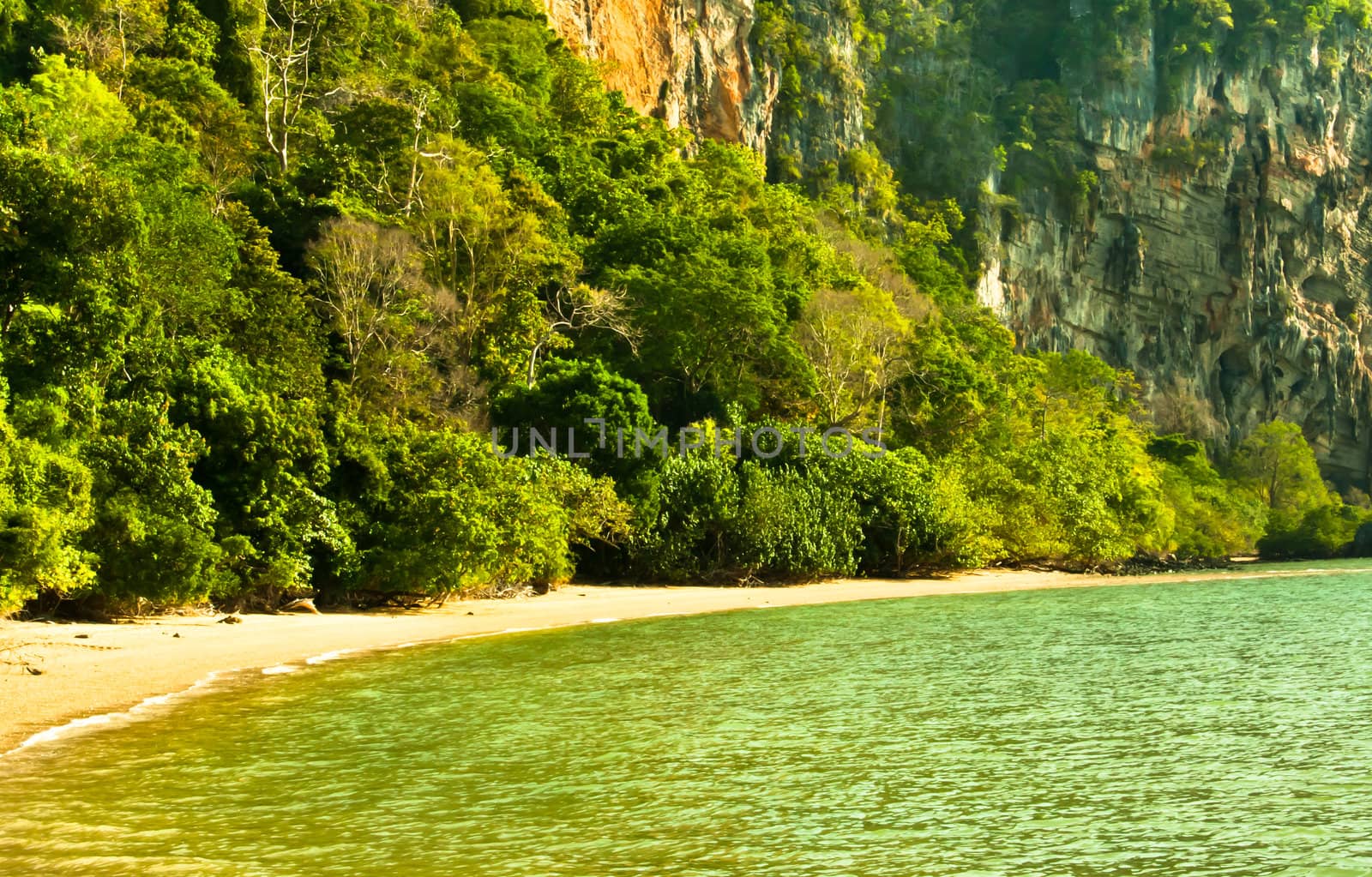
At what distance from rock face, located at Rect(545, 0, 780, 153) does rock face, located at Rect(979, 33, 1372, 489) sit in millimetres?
23505

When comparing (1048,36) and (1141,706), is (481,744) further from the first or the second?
(1048,36)

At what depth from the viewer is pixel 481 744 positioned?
11.3 metres

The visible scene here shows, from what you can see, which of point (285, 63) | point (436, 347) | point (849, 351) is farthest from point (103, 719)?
point (285, 63)

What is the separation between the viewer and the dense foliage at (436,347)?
63.3ft

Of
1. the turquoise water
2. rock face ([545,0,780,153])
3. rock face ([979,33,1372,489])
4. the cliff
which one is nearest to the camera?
the turquoise water

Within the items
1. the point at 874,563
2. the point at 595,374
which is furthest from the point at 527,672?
the point at 874,563

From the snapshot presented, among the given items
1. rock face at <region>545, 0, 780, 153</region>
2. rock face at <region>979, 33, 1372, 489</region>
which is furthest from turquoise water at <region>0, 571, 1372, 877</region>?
rock face at <region>979, 33, 1372, 489</region>

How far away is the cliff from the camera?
265 feet

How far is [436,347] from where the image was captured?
34.8 meters

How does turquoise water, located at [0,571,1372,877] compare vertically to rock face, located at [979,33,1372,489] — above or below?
below

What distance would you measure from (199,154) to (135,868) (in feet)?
114

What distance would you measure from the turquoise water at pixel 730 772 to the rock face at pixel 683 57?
165ft

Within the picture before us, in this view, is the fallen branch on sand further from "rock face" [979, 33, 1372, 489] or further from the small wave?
"rock face" [979, 33, 1372, 489]

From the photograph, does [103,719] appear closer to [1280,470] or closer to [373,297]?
[373,297]
